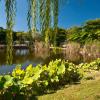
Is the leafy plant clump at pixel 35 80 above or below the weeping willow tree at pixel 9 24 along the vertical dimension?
below

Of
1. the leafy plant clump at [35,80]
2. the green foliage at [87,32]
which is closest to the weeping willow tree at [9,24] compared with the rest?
the leafy plant clump at [35,80]

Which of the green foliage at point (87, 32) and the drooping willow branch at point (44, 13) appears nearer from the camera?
the drooping willow branch at point (44, 13)

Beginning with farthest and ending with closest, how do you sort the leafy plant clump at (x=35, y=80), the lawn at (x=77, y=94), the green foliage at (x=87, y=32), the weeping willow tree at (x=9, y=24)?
the green foliage at (x=87, y=32) → the lawn at (x=77, y=94) → the leafy plant clump at (x=35, y=80) → the weeping willow tree at (x=9, y=24)

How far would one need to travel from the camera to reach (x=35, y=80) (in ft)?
27.0

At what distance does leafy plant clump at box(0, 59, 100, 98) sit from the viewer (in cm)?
726

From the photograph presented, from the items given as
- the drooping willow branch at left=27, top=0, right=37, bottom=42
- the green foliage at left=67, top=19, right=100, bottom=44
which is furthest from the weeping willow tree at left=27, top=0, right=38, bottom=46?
the green foliage at left=67, top=19, right=100, bottom=44

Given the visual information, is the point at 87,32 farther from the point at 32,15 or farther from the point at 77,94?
the point at 32,15

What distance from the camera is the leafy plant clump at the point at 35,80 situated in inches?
286

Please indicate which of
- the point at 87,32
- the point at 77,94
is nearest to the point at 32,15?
the point at 77,94

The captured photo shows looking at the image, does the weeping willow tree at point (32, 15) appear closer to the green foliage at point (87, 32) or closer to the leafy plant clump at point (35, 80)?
the leafy plant clump at point (35, 80)

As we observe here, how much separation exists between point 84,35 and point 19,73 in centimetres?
5025

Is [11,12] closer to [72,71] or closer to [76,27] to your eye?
[72,71]

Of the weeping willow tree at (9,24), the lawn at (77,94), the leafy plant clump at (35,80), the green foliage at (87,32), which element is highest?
the green foliage at (87,32)

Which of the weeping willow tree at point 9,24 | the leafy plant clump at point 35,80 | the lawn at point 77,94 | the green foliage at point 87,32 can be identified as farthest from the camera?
the green foliage at point 87,32
